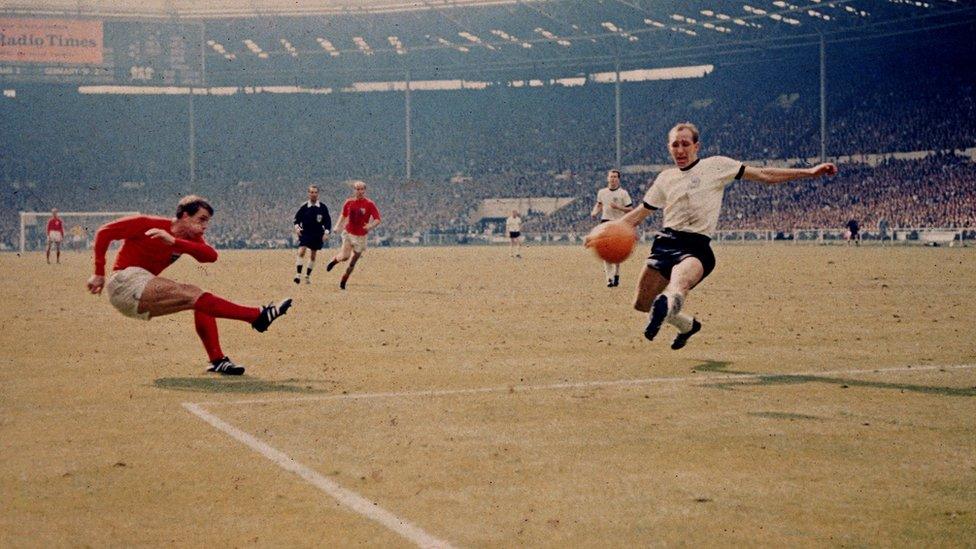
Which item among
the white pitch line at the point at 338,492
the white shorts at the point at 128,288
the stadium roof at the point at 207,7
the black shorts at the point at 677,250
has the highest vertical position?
the stadium roof at the point at 207,7

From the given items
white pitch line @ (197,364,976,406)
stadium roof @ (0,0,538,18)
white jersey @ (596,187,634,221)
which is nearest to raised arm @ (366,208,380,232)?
white jersey @ (596,187,634,221)

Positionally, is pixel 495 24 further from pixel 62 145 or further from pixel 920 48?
pixel 62 145

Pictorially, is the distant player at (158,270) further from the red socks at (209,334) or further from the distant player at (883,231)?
the distant player at (883,231)

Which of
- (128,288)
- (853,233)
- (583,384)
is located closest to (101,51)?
(853,233)

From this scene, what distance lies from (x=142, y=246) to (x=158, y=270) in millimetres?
300

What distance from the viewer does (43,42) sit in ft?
226

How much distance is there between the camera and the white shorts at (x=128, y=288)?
919 centimetres

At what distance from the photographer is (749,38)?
66938mm

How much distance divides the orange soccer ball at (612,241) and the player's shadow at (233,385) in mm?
3085

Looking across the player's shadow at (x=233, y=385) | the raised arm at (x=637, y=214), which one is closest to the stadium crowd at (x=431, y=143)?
the raised arm at (x=637, y=214)

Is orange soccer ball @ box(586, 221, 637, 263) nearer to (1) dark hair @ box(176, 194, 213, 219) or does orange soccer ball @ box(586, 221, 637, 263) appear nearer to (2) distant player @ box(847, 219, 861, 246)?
(1) dark hair @ box(176, 194, 213, 219)

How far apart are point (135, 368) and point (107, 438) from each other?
3.59m

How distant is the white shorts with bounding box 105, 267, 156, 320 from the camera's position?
9188 mm

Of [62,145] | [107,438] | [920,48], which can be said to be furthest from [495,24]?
[107,438]
